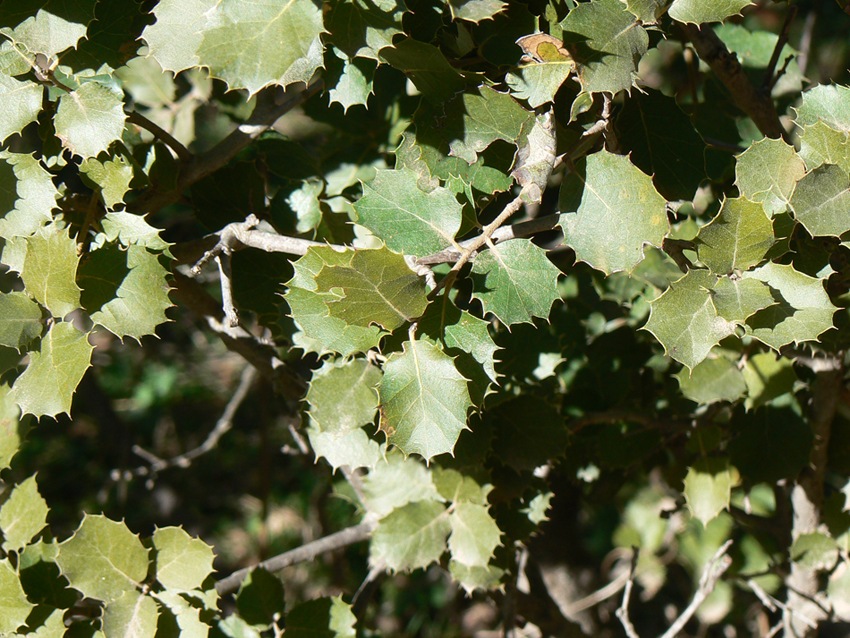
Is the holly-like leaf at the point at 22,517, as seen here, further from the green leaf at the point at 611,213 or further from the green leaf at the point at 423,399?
the green leaf at the point at 611,213

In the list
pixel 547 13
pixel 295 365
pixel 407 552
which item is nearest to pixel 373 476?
pixel 407 552

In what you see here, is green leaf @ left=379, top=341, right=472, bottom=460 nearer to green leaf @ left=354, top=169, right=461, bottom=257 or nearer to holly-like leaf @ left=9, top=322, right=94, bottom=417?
green leaf @ left=354, top=169, right=461, bottom=257

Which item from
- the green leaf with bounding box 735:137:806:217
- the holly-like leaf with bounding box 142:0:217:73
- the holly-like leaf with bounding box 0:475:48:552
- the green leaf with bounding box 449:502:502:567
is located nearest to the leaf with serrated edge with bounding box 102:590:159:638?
the holly-like leaf with bounding box 0:475:48:552

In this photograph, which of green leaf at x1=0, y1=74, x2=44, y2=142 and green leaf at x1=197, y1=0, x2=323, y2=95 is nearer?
green leaf at x1=197, y1=0, x2=323, y2=95

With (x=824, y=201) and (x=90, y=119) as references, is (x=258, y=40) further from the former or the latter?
(x=824, y=201)

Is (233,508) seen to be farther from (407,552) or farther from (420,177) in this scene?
(420,177)

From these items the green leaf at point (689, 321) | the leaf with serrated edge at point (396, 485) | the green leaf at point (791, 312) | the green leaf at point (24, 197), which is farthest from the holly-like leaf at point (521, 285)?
the green leaf at point (24, 197)

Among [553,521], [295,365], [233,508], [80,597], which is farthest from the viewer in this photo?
[233,508]

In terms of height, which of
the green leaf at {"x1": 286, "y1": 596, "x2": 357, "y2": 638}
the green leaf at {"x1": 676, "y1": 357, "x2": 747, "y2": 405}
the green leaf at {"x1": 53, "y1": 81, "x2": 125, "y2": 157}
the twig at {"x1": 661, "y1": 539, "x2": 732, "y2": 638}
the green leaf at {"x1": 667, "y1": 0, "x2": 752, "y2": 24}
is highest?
the green leaf at {"x1": 667, "y1": 0, "x2": 752, "y2": 24}
